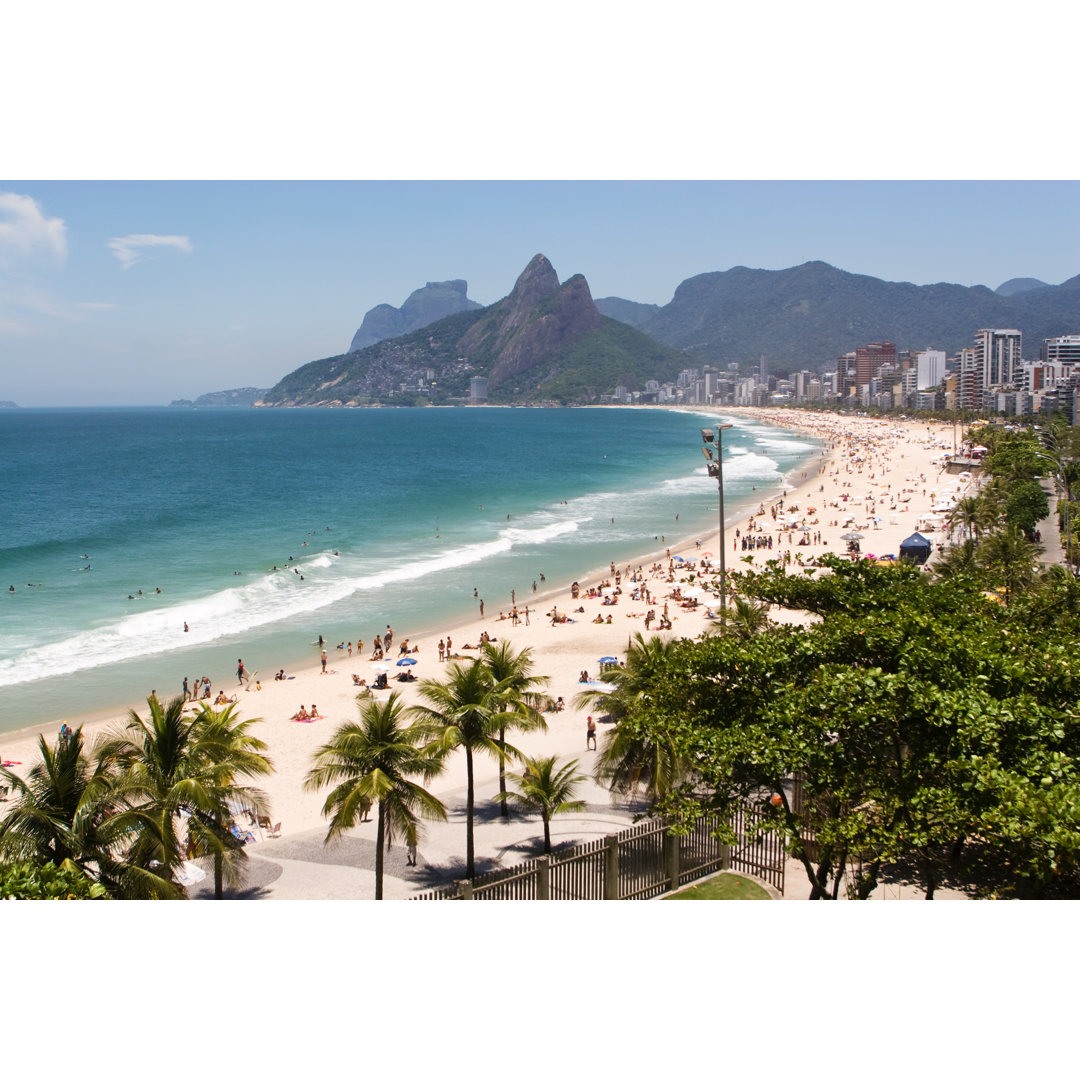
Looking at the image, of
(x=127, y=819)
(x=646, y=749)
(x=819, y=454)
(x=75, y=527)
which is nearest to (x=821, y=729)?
(x=646, y=749)

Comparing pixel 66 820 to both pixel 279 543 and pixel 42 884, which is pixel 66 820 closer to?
pixel 42 884

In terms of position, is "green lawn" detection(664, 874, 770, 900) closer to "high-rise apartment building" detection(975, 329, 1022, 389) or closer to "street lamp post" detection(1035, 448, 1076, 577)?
"street lamp post" detection(1035, 448, 1076, 577)

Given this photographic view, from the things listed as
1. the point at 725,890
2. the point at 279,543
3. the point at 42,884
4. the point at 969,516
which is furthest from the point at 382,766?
the point at 279,543

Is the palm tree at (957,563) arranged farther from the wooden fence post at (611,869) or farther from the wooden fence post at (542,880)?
the wooden fence post at (542,880)

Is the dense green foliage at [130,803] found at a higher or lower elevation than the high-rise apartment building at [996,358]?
lower

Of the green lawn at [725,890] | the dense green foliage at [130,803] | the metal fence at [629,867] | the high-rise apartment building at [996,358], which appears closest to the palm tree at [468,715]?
the metal fence at [629,867]
